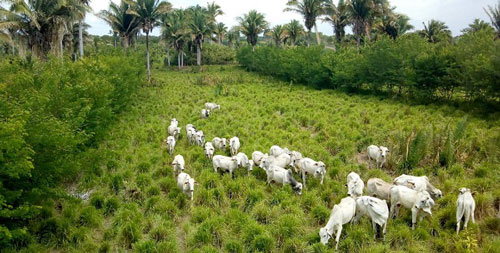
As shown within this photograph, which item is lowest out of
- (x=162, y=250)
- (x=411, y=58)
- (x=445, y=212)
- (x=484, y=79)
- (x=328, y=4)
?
(x=162, y=250)

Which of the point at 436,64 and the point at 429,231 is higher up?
the point at 436,64

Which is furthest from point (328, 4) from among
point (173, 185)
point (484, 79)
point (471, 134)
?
point (173, 185)

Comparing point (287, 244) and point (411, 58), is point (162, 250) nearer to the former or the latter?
point (287, 244)

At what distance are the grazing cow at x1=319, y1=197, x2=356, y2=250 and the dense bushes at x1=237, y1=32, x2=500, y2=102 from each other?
40.9ft

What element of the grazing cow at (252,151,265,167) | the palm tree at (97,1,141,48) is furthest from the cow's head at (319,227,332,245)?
the palm tree at (97,1,141,48)

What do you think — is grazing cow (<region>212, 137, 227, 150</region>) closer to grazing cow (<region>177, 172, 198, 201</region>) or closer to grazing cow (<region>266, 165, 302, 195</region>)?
grazing cow (<region>266, 165, 302, 195</region>)

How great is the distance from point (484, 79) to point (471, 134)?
176 inches

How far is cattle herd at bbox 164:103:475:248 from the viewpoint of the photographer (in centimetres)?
609

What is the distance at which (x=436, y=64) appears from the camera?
58.4 ft

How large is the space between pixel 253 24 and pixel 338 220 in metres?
46.3

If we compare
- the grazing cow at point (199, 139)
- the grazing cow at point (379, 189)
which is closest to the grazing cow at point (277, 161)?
the grazing cow at point (379, 189)

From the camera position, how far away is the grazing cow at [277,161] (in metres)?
8.95

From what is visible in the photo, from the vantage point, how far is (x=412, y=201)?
650cm

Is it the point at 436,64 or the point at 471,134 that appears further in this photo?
the point at 436,64
